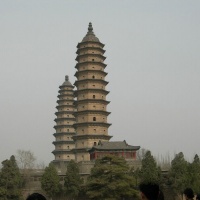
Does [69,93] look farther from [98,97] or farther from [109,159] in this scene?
[109,159]

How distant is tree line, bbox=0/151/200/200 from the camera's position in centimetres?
3036

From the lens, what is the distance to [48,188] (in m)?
34.8

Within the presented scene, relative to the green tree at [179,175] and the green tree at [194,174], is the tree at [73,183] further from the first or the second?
the green tree at [194,174]

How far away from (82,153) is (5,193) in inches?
453

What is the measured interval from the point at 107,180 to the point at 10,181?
28.6 ft

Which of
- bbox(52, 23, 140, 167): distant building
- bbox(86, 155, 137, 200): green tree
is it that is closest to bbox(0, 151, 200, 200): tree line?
bbox(86, 155, 137, 200): green tree

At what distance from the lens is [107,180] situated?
30641 mm

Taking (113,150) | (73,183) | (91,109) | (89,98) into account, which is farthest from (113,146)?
(73,183)

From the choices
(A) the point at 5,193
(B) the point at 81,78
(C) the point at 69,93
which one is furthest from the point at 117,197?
(C) the point at 69,93

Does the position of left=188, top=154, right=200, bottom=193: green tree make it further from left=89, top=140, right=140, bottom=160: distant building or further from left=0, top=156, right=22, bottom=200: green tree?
left=0, top=156, right=22, bottom=200: green tree

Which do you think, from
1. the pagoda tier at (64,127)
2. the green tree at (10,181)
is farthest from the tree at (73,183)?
the pagoda tier at (64,127)

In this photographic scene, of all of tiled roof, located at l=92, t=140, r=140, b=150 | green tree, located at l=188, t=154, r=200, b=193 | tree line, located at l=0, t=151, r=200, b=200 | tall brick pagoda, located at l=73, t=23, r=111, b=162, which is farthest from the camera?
tall brick pagoda, located at l=73, t=23, r=111, b=162

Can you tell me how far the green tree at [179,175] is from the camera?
110 feet

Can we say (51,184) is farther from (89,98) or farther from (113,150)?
(89,98)
